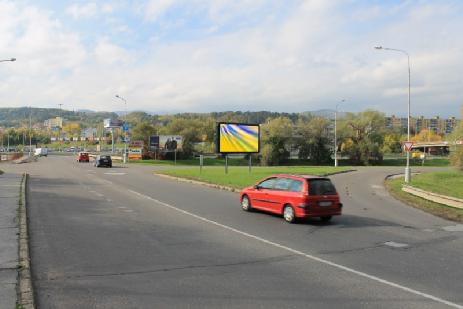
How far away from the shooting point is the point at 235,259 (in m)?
9.61

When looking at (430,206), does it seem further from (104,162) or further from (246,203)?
(104,162)

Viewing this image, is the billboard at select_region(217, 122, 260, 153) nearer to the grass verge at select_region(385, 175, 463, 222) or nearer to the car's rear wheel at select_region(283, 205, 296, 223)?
the grass verge at select_region(385, 175, 463, 222)

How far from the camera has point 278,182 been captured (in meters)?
16.3

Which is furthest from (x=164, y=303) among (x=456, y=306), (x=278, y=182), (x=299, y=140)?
→ (x=299, y=140)

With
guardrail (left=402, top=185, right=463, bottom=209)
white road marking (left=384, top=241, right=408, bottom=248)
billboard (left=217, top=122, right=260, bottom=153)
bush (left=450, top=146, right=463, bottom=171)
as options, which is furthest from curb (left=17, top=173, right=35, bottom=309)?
bush (left=450, top=146, right=463, bottom=171)

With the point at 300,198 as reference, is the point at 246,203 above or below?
below

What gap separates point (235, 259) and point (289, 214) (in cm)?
580

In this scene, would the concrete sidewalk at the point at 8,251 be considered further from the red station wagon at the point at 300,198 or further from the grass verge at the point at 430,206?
the grass verge at the point at 430,206

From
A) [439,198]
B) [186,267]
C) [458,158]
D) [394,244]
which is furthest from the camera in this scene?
[458,158]

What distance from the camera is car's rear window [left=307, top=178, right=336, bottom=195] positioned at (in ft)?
49.7

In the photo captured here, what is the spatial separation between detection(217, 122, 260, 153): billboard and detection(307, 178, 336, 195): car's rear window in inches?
882

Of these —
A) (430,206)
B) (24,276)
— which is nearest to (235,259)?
(24,276)

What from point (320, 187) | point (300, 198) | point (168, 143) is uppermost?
point (168, 143)

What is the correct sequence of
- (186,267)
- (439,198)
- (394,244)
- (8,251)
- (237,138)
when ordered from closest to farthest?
(186,267) → (8,251) → (394,244) → (439,198) → (237,138)
